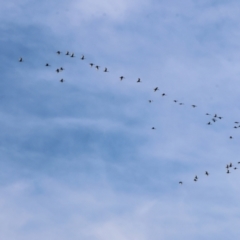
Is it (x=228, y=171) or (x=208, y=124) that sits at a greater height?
(x=208, y=124)

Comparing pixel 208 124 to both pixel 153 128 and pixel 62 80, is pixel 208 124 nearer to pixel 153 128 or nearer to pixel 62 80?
pixel 153 128

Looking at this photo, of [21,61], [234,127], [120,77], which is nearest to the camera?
[21,61]

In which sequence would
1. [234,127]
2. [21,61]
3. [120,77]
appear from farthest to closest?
[234,127]
[120,77]
[21,61]

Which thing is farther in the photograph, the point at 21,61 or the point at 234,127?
the point at 234,127

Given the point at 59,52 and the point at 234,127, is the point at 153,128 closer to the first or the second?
the point at 234,127

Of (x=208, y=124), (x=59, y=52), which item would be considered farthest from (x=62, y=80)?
(x=208, y=124)

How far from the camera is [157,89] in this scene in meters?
104

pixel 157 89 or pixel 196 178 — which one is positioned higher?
pixel 157 89

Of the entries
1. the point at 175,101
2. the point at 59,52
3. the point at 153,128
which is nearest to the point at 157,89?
the point at 175,101

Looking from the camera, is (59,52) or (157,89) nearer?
(59,52)

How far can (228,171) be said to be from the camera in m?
108

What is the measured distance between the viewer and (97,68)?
9669 centimetres

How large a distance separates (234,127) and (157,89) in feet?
60.1

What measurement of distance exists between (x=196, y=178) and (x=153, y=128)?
44.2 feet
